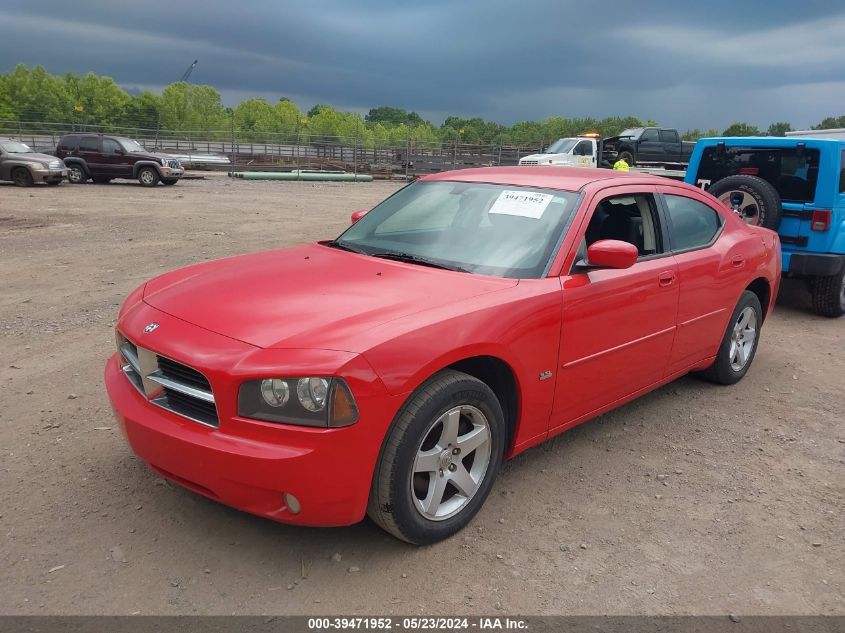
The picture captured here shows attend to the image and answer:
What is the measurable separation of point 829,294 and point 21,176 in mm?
22325

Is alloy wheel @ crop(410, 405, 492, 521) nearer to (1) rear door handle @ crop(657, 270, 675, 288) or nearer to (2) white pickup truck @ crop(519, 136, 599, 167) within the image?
(1) rear door handle @ crop(657, 270, 675, 288)

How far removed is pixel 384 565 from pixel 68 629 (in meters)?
1.21

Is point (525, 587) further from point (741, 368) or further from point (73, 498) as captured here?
point (741, 368)

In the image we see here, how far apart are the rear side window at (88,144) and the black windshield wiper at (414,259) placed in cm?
2310

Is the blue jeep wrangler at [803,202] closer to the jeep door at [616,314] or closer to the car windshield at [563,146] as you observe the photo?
the jeep door at [616,314]

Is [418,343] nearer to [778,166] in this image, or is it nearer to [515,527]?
[515,527]

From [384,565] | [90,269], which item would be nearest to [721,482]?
[384,565]

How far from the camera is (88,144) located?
77.4 ft

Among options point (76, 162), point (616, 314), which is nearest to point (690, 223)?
point (616, 314)

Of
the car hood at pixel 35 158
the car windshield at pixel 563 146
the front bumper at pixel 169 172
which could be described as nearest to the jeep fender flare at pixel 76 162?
the car hood at pixel 35 158

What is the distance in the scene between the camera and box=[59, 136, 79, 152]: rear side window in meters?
23.6

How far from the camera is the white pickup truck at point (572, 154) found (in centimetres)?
2680

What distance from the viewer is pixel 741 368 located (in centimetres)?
539

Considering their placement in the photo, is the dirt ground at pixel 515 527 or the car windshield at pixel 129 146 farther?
the car windshield at pixel 129 146
